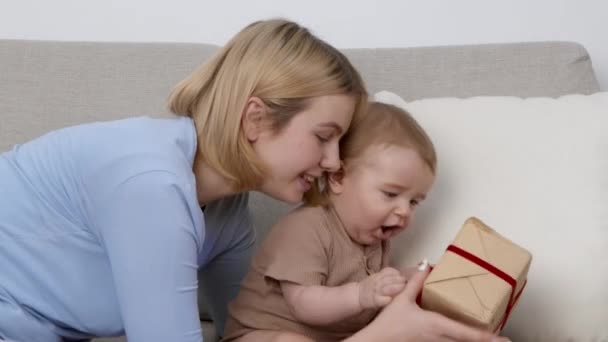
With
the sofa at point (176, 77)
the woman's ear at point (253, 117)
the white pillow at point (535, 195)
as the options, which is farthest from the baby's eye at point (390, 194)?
the sofa at point (176, 77)

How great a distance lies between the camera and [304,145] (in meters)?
1.32

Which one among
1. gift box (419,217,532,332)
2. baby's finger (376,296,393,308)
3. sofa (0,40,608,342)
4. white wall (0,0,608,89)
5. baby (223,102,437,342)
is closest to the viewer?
gift box (419,217,532,332)

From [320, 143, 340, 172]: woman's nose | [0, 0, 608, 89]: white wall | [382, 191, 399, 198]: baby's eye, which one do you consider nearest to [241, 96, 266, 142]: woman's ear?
[320, 143, 340, 172]: woman's nose

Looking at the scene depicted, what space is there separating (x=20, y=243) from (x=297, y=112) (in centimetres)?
50

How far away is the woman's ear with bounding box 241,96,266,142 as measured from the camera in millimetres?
1284

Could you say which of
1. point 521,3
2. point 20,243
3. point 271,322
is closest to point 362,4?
point 521,3

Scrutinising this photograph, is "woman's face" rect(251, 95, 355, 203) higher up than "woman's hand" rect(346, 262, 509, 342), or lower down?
higher up

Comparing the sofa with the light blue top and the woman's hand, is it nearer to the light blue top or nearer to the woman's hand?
the light blue top

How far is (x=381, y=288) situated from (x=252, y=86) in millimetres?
380

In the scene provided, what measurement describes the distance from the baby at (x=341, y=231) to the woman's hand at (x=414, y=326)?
83mm

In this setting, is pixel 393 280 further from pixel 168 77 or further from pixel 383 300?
pixel 168 77

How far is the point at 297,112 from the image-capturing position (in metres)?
1.30

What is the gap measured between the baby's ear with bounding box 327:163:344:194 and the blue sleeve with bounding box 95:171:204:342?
0.32 metres

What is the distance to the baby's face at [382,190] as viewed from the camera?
4.46 feet
